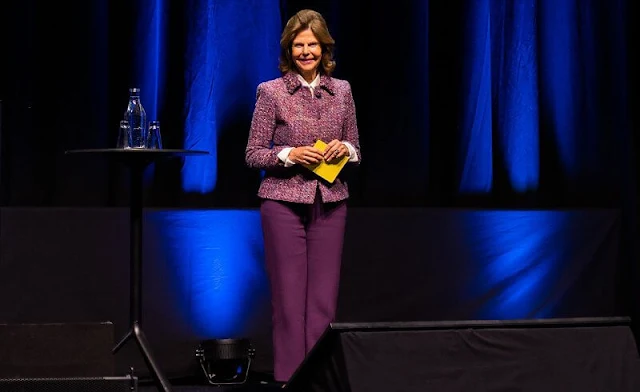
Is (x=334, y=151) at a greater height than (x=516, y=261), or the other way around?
(x=334, y=151)

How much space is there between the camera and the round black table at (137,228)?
10.6 ft

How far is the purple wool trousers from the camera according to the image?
3125 millimetres

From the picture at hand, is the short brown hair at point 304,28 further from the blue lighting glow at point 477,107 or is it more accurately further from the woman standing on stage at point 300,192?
the blue lighting glow at point 477,107

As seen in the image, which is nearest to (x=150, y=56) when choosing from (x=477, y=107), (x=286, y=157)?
(x=286, y=157)

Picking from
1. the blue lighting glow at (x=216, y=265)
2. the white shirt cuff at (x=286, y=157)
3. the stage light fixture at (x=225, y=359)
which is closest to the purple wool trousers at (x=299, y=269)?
the white shirt cuff at (x=286, y=157)

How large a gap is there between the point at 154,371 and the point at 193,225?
3.25 ft

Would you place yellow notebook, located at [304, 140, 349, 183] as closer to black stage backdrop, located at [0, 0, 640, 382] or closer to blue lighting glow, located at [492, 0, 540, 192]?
black stage backdrop, located at [0, 0, 640, 382]

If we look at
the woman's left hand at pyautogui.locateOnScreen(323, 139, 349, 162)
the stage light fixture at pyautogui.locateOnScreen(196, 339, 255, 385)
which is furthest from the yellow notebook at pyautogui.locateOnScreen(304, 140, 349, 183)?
the stage light fixture at pyautogui.locateOnScreen(196, 339, 255, 385)

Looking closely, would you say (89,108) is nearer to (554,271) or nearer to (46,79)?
(46,79)

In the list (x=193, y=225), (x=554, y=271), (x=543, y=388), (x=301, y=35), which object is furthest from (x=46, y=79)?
(x=543, y=388)

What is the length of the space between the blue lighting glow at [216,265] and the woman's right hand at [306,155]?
1119mm

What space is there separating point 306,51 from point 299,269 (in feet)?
2.28

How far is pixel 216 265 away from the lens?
4.16 meters

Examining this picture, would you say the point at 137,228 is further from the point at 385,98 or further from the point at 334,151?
the point at 385,98
